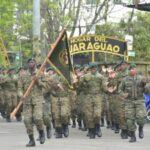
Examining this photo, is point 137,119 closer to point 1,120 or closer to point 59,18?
point 1,120

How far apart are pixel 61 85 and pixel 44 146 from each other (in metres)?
2.55

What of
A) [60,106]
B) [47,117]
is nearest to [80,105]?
[60,106]

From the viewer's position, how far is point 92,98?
16.7 meters

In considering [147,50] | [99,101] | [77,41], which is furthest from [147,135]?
[147,50]

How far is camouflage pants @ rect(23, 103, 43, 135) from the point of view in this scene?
14.2 metres

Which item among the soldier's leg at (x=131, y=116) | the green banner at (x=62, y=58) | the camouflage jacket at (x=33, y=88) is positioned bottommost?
the soldier's leg at (x=131, y=116)

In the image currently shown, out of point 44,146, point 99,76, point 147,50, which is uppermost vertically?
point 99,76

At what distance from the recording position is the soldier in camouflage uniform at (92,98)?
16641mm

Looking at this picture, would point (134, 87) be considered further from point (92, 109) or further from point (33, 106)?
point (33, 106)

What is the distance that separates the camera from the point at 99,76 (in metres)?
16.8

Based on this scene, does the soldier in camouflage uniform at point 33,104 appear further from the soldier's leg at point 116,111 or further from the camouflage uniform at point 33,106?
the soldier's leg at point 116,111

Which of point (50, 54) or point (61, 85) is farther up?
point (50, 54)

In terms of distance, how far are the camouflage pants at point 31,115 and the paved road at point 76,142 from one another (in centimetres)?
47

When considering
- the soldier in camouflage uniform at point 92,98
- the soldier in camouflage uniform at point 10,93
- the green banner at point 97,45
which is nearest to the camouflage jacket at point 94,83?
the soldier in camouflage uniform at point 92,98
